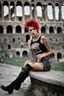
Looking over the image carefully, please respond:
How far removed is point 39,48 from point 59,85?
168cm

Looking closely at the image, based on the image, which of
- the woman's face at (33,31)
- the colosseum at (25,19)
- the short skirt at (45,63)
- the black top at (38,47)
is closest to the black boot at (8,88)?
the short skirt at (45,63)

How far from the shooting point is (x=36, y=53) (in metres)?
5.57

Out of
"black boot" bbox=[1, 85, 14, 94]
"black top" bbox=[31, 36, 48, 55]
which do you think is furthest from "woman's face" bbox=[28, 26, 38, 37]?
"black boot" bbox=[1, 85, 14, 94]

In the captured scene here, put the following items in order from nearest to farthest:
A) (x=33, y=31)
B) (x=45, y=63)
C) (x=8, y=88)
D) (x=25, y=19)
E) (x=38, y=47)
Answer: (x=8, y=88)
(x=45, y=63)
(x=33, y=31)
(x=38, y=47)
(x=25, y=19)

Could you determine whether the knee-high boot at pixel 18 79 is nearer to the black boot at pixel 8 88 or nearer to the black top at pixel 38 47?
the black boot at pixel 8 88

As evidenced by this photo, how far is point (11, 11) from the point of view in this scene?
62031 mm

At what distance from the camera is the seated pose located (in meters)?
5.11

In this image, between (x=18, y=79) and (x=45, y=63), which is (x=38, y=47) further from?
(x=18, y=79)

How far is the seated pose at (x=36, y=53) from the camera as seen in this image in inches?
201

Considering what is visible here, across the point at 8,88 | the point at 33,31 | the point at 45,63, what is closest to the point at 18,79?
the point at 8,88

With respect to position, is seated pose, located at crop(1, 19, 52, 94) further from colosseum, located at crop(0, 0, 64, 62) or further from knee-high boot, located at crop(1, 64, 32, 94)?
colosseum, located at crop(0, 0, 64, 62)

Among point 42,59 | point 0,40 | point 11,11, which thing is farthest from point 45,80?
point 11,11

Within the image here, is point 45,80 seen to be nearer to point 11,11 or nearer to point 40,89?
point 40,89

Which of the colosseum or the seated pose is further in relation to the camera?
the colosseum
